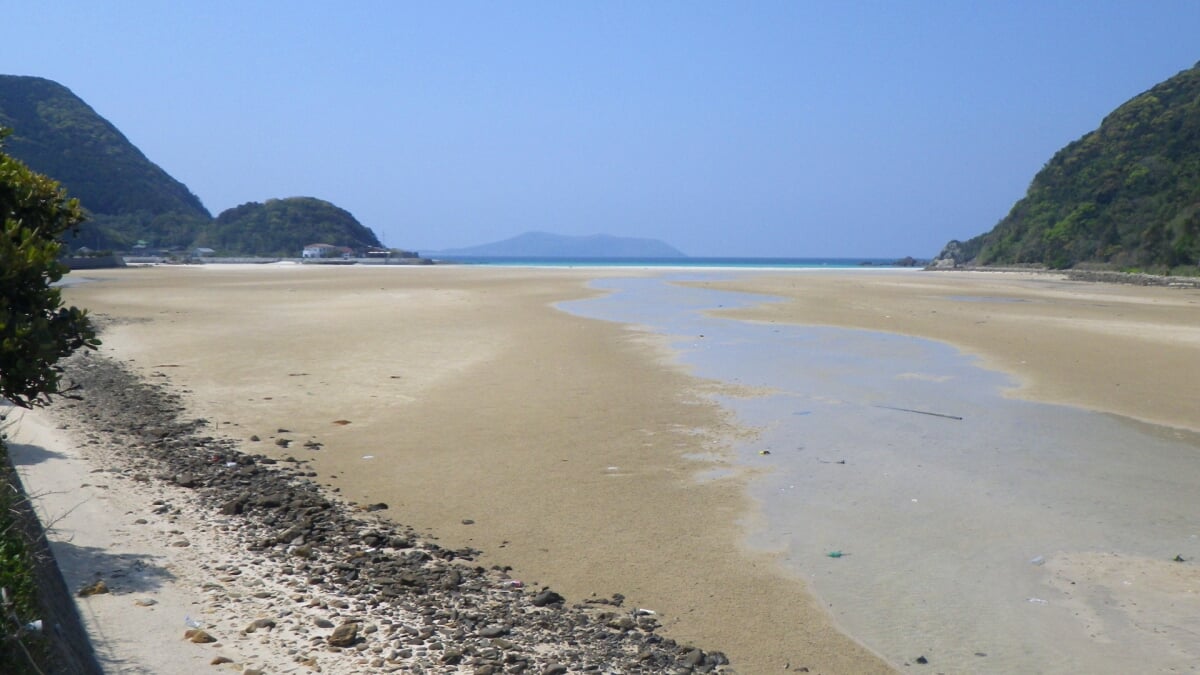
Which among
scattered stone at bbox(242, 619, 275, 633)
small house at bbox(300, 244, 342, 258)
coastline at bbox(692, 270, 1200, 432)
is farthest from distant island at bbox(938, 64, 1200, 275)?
small house at bbox(300, 244, 342, 258)

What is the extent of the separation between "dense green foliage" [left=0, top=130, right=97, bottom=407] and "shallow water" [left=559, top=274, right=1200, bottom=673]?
172 inches

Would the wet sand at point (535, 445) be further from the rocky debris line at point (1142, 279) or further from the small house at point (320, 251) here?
the small house at point (320, 251)

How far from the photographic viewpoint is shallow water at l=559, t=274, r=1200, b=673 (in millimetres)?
4715

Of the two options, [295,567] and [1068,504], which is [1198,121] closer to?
[1068,504]

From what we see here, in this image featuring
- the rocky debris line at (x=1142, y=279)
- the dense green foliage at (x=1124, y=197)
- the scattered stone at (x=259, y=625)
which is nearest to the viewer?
the scattered stone at (x=259, y=625)

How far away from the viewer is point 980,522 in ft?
21.6

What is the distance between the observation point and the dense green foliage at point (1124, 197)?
57.3 metres

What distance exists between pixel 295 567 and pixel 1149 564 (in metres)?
5.26

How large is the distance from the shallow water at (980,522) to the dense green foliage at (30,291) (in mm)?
4357

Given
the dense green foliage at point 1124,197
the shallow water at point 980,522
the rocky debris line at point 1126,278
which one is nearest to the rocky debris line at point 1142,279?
the rocky debris line at point 1126,278

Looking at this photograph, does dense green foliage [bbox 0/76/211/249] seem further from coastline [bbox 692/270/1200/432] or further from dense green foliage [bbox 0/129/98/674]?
dense green foliage [bbox 0/129/98/674]

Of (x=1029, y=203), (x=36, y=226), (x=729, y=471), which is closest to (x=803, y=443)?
(x=729, y=471)

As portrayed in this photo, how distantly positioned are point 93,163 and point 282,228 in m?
23.5

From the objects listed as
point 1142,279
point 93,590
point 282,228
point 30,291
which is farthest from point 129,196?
point 93,590
